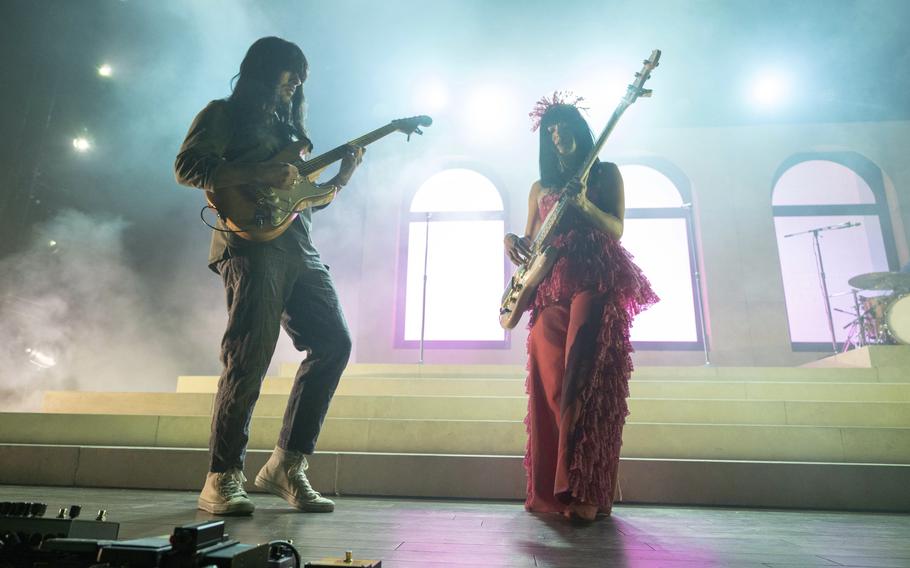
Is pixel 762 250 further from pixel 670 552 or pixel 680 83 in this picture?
pixel 670 552

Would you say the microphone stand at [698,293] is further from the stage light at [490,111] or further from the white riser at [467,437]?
the white riser at [467,437]

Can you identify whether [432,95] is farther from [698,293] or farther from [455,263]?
[698,293]

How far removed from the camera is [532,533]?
1.33 meters

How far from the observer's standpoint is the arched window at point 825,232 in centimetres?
596

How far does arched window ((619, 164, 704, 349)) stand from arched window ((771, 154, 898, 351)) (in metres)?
0.98

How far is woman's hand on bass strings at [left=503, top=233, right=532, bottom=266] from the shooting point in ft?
6.35

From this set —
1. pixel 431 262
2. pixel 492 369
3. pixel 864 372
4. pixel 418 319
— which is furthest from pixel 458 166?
pixel 864 372

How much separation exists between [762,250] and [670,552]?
5.91 m

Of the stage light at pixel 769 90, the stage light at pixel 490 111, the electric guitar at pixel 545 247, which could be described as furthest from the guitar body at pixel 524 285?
the stage light at pixel 769 90

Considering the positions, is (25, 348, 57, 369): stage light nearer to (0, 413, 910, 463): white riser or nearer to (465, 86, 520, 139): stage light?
(0, 413, 910, 463): white riser

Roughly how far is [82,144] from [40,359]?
1717 mm

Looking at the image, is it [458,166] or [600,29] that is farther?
[458,166]

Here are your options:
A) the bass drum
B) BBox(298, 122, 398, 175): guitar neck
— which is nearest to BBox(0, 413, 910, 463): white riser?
BBox(298, 122, 398, 175): guitar neck

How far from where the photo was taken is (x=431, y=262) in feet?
21.3
